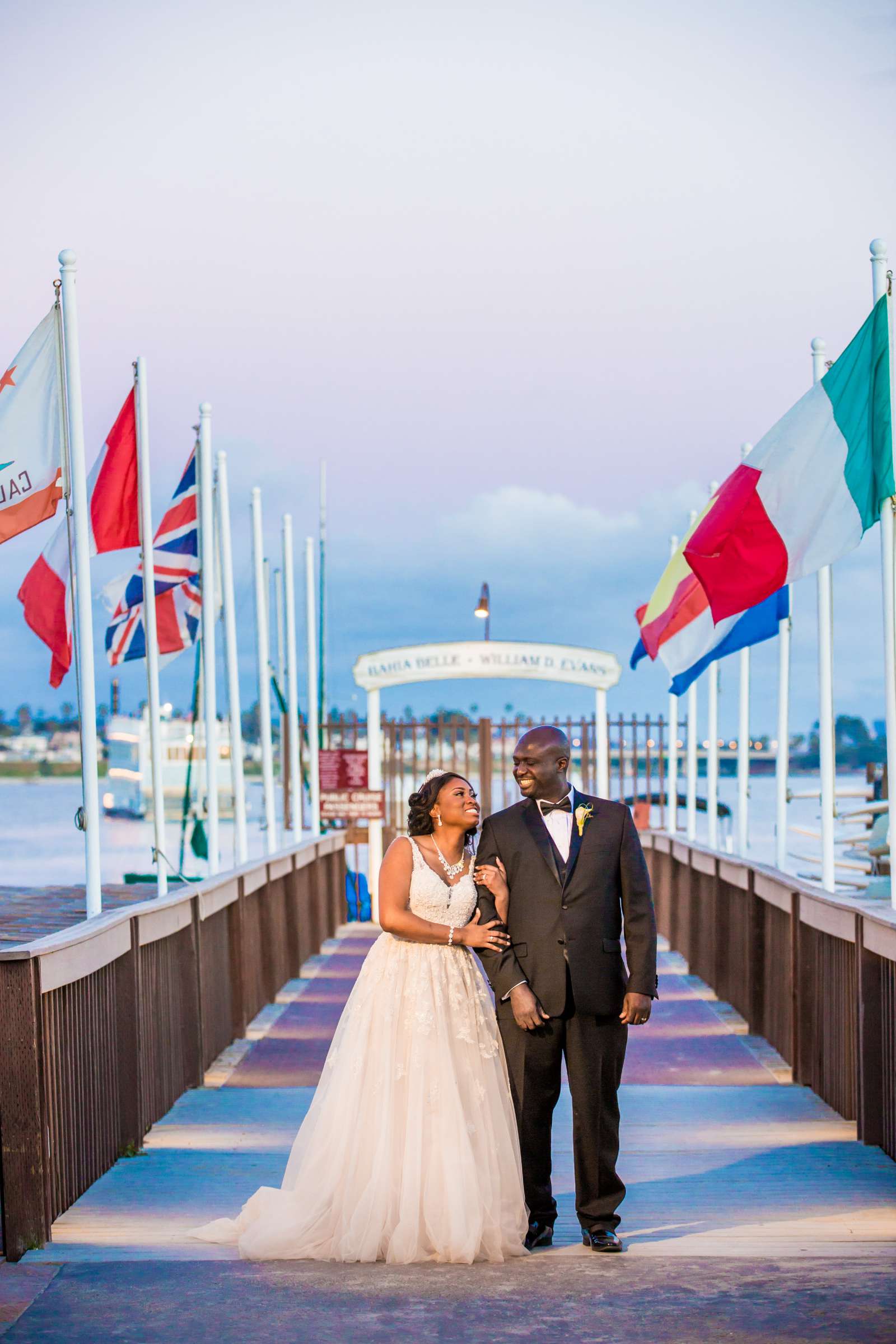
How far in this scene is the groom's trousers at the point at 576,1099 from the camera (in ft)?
18.2

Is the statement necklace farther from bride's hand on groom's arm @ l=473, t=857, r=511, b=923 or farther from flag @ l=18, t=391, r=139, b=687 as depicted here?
flag @ l=18, t=391, r=139, b=687

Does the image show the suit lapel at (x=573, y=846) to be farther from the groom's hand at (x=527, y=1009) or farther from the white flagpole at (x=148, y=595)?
the white flagpole at (x=148, y=595)

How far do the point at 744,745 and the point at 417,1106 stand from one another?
31.7 feet

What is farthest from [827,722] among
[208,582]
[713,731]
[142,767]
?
[142,767]

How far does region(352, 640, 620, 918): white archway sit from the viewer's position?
20.9 metres

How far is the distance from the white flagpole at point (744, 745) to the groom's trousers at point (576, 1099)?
8.93m

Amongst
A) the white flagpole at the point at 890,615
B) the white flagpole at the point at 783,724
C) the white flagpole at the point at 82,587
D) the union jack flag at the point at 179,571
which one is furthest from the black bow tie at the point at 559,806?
the union jack flag at the point at 179,571

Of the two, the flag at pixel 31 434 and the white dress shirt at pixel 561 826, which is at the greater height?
the flag at pixel 31 434

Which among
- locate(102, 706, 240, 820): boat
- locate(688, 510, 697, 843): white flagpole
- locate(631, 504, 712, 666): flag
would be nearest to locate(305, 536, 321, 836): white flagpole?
locate(688, 510, 697, 843): white flagpole

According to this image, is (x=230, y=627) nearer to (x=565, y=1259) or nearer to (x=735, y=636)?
(x=735, y=636)

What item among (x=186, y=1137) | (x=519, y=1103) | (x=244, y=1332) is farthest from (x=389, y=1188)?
(x=186, y=1137)

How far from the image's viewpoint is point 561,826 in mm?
5641

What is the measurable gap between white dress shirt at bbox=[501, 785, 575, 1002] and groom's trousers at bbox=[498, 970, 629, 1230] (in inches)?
8.4

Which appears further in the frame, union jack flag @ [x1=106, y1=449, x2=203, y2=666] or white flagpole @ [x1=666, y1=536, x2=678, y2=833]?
white flagpole @ [x1=666, y1=536, x2=678, y2=833]
